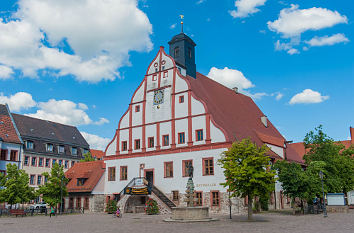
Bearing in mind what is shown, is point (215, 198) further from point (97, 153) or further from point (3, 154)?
point (97, 153)

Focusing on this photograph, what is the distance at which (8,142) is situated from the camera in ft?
159

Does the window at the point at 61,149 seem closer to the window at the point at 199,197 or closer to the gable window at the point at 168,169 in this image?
the gable window at the point at 168,169

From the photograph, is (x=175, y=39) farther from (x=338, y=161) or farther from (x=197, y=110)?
(x=338, y=161)

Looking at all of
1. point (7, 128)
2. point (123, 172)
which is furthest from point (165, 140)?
point (7, 128)

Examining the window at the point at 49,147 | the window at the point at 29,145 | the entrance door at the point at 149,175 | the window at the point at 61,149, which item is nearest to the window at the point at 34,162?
the window at the point at 29,145

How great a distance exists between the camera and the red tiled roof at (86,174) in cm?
4209

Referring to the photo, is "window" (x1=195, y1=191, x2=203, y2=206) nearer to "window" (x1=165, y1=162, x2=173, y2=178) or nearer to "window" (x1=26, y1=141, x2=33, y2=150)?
"window" (x1=165, y1=162, x2=173, y2=178)

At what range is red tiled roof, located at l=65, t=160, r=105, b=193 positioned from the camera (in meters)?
42.1

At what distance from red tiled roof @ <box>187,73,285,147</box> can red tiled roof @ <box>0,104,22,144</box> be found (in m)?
27.7

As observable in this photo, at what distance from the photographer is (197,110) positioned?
118 ft

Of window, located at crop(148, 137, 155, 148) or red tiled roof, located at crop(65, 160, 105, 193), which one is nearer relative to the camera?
window, located at crop(148, 137, 155, 148)

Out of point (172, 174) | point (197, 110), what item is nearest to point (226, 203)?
point (172, 174)

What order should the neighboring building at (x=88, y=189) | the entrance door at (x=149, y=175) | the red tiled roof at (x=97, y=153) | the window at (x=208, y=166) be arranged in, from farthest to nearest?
the red tiled roof at (x=97, y=153) < the neighboring building at (x=88, y=189) < the entrance door at (x=149, y=175) < the window at (x=208, y=166)

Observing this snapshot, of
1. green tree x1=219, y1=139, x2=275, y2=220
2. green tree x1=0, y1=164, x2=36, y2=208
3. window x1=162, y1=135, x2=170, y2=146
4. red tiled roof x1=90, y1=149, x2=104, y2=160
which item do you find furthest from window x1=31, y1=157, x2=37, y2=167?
green tree x1=219, y1=139, x2=275, y2=220
